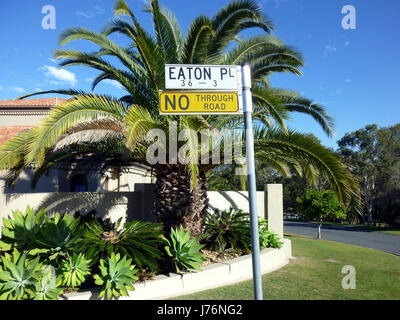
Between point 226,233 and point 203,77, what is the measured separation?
5.47 metres

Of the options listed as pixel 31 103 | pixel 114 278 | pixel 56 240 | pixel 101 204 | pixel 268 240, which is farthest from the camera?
pixel 31 103

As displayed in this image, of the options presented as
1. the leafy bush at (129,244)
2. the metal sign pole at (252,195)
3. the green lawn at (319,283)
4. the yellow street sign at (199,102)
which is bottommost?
the green lawn at (319,283)

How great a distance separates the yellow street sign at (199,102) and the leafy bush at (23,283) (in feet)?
10.8

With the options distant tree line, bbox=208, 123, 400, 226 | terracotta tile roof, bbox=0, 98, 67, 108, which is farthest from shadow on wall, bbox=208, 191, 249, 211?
distant tree line, bbox=208, 123, 400, 226

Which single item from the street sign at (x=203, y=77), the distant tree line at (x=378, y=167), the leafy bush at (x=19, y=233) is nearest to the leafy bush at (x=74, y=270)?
the leafy bush at (x=19, y=233)

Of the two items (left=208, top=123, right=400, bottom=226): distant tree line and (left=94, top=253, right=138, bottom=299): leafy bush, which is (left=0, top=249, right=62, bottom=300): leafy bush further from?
(left=208, top=123, right=400, bottom=226): distant tree line

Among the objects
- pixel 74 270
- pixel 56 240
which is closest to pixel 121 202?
pixel 56 240

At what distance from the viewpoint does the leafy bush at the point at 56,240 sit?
4.69 m

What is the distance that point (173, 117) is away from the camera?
6.27 meters

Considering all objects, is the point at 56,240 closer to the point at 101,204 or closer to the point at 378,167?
the point at 101,204

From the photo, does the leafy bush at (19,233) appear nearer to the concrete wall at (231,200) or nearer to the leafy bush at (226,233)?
the leafy bush at (226,233)

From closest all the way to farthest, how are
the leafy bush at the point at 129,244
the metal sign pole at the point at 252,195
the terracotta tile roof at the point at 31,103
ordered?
1. the metal sign pole at the point at 252,195
2. the leafy bush at the point at 129,244
3. the terracotta tile roof at the point at 31,103

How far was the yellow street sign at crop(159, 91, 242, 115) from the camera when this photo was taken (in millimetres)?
3037
